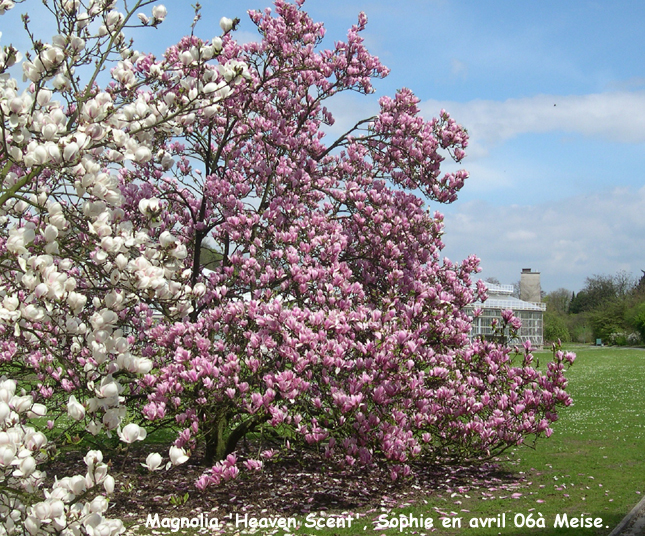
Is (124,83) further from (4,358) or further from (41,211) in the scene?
(4,358)

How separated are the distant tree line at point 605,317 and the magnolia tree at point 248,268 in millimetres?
50962

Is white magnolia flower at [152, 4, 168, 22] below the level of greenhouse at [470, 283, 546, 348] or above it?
above

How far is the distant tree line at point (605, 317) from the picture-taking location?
2424 inches

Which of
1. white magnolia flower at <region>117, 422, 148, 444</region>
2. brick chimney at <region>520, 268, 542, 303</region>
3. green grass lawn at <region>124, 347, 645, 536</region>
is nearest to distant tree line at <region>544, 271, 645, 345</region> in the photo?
brick chimney at <region>520, 268, 542, 303</region>

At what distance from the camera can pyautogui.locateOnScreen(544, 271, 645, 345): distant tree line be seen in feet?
202

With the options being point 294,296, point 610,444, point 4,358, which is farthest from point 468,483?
point 4,358

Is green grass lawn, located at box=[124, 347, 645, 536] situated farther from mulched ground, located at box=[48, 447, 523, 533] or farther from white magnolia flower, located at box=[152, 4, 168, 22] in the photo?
white magnolia flower, located at box=[152, 4, 168, 22]

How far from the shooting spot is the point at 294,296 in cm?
751

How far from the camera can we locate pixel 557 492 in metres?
8.02

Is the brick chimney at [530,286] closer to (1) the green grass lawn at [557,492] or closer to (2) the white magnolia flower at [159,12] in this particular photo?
(1) the green grass lawn at [557,492]

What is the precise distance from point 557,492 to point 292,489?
138 inches

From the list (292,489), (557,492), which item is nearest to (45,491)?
(292,489)

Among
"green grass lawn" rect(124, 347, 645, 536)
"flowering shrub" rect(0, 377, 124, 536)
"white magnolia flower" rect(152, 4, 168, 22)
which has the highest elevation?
"white magnolia flower" rect(152, 4, 168, 22)

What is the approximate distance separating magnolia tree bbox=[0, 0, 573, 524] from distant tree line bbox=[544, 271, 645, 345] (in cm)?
5096
